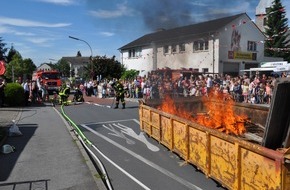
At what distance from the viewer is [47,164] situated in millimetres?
8242

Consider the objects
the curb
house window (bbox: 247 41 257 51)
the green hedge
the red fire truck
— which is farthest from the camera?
house window (bbox: 247 41 257 51)

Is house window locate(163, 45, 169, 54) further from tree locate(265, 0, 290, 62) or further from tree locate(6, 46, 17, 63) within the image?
tree locate(6, 46, 17, 63)

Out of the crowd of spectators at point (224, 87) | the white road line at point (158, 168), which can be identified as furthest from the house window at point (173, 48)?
the white road line at point (158, 168)

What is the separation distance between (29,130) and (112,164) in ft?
19.6

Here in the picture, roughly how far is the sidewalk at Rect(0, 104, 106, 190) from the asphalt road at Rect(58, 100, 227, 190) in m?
0.53

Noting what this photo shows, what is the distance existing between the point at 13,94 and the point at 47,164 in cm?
1544

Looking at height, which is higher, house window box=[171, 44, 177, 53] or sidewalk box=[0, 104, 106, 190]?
house window box=[171, 44, 177, 53]

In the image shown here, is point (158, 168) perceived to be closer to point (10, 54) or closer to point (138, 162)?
point (138, 162)

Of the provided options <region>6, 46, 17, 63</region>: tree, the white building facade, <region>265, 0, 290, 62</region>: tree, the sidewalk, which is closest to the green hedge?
the white building facade

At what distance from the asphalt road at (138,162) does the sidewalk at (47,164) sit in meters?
0.53

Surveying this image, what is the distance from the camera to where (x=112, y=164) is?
8406mm

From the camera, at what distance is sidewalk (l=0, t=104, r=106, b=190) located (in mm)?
6793

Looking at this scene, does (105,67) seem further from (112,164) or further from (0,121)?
(112,164)

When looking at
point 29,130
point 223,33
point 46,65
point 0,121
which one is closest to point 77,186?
point 29,130
